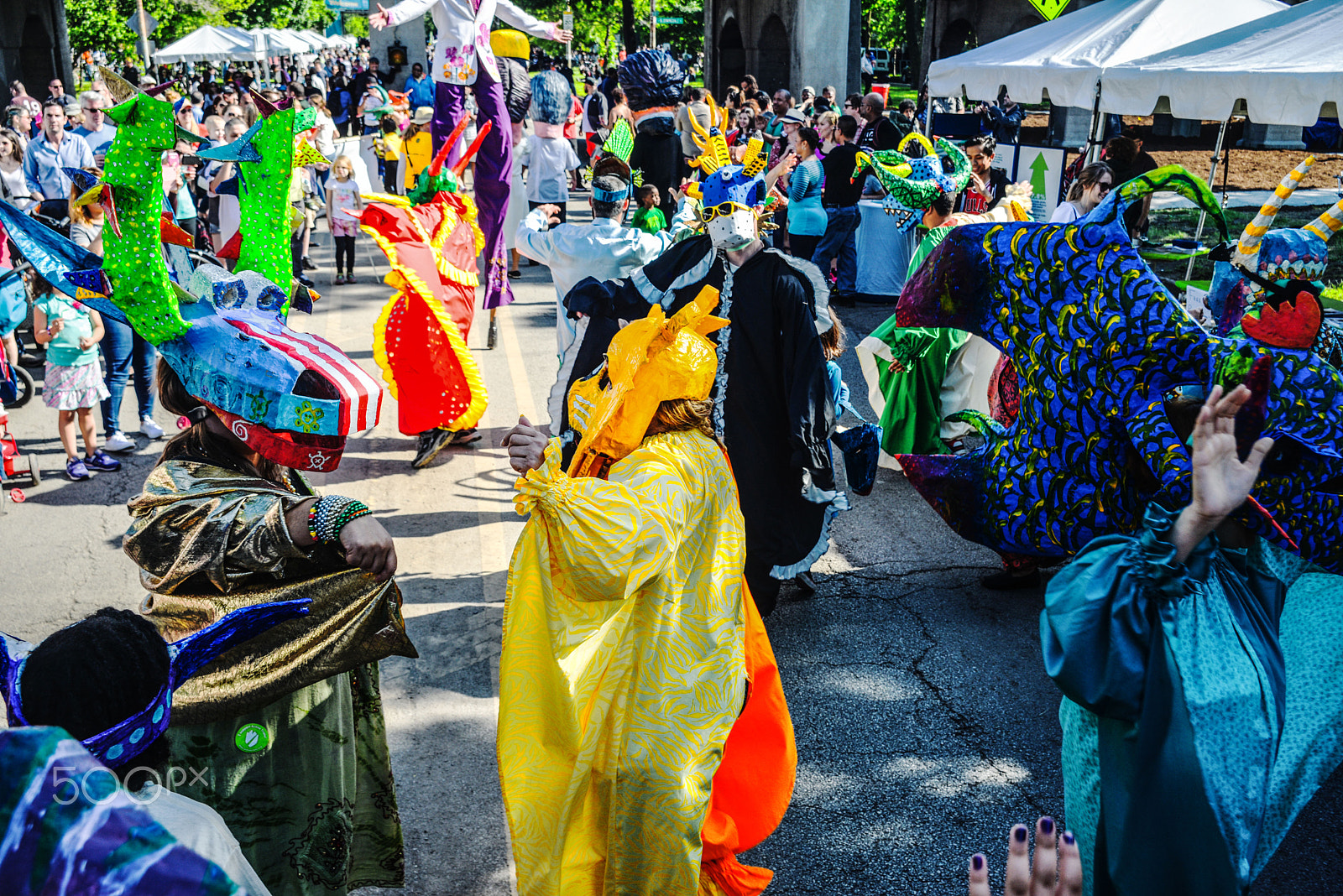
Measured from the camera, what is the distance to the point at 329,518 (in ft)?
7.12

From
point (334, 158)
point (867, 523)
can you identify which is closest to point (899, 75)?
point (334, 158)

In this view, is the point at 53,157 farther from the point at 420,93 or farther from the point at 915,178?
the point at 915,178

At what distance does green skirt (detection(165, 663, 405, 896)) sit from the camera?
7.47 ft

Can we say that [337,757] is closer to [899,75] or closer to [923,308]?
[923,308]

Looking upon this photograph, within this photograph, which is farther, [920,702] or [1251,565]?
[920,702]

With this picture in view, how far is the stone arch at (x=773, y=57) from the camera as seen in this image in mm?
28850

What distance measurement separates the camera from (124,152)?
227 cm

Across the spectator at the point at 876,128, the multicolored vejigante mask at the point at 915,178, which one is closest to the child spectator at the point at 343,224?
the spectator at the point at 876,128

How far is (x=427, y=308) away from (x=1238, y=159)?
2063 centimetres

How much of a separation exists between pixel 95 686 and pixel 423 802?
2508 millimetres

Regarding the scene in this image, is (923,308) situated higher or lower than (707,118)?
lower

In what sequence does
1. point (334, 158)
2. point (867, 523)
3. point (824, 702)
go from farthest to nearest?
1. point (334, 158)
2. point (867, 523)
3. point (824, 702)

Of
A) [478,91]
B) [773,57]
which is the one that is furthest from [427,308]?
[773,57]

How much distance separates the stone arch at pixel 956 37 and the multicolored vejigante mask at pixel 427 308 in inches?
1095
